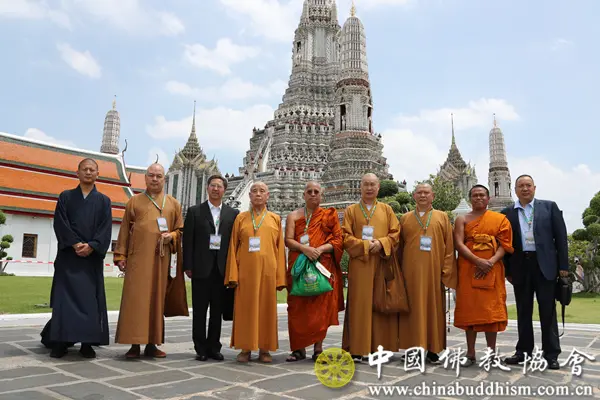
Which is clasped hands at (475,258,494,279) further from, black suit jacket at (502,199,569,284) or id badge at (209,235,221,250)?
id badge at (209,235,221,250)

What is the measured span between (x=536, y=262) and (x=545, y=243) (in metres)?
0.20

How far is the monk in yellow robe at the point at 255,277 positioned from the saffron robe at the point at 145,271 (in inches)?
23.7

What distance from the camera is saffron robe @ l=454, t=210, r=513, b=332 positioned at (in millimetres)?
4199

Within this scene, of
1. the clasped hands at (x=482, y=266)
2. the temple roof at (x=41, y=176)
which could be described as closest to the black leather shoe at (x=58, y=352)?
the clasped hands at (x=482, y=266)

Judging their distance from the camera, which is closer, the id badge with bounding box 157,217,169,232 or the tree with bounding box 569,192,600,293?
the id badge with bounding box 157,217,169,232

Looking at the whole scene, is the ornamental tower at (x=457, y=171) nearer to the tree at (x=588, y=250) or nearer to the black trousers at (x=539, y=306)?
the tree at (x=588, y=250)

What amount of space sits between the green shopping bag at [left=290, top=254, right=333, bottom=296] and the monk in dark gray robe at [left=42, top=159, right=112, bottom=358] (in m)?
1.81

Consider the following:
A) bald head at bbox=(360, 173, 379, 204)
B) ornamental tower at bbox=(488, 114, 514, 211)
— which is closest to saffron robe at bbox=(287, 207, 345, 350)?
bald head at bbox=(360, 173, 379, 204)

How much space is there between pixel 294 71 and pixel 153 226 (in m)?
39.6

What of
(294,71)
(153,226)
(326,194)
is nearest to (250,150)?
(294,71)

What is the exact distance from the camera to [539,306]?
438 centimetres

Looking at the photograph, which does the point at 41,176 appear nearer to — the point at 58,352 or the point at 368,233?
the point at 58,352

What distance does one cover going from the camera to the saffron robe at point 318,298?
4.37 meters

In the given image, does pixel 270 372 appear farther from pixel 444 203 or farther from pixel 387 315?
pixel 444 203
